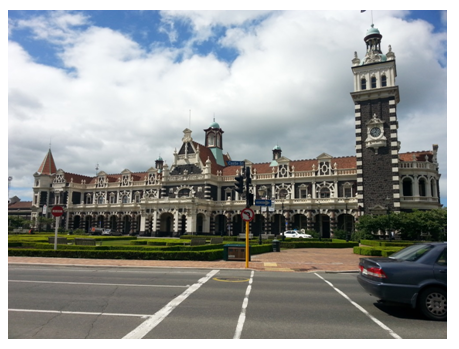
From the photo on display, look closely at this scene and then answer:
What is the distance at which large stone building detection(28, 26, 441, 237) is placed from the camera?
158ft

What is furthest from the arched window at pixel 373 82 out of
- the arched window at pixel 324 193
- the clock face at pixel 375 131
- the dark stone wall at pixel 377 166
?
the arched window at pixel 324 193

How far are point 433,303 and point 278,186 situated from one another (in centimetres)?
5202

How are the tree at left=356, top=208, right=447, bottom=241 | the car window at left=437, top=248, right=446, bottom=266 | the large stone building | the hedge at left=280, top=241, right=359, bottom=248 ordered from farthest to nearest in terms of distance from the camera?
the large stone building, the tree at left=356, top=208, right=447, bottom=241, the hedge at left=280, top=241, right=359, bottom=248, the car window at left=437, top=248, right=446, bottom=266

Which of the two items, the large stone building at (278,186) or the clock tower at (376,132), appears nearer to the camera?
the clock tower at (376,132)

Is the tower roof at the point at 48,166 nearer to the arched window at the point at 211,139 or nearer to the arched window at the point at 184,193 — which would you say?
the arched window at the point at 184,193

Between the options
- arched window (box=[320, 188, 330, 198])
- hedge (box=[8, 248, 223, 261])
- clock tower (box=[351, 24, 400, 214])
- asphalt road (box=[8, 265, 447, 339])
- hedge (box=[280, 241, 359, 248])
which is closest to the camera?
asphalt road (box=[8, 265, 447, 339])

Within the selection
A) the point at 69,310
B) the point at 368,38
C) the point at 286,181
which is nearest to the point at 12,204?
the point at 286,181

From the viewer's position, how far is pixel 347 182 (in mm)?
Answer: 54781

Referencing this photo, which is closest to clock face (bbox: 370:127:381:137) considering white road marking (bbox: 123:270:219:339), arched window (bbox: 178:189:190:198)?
arched window (bbox: 178:189:190:198)

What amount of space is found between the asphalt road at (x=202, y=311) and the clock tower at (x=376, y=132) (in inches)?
1431

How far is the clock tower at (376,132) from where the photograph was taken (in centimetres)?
4750

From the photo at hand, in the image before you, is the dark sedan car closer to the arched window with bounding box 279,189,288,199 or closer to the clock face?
the clock face

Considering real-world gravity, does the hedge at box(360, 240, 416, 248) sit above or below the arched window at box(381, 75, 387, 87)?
below

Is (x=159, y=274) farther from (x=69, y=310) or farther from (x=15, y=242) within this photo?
(x=15, y=242)
